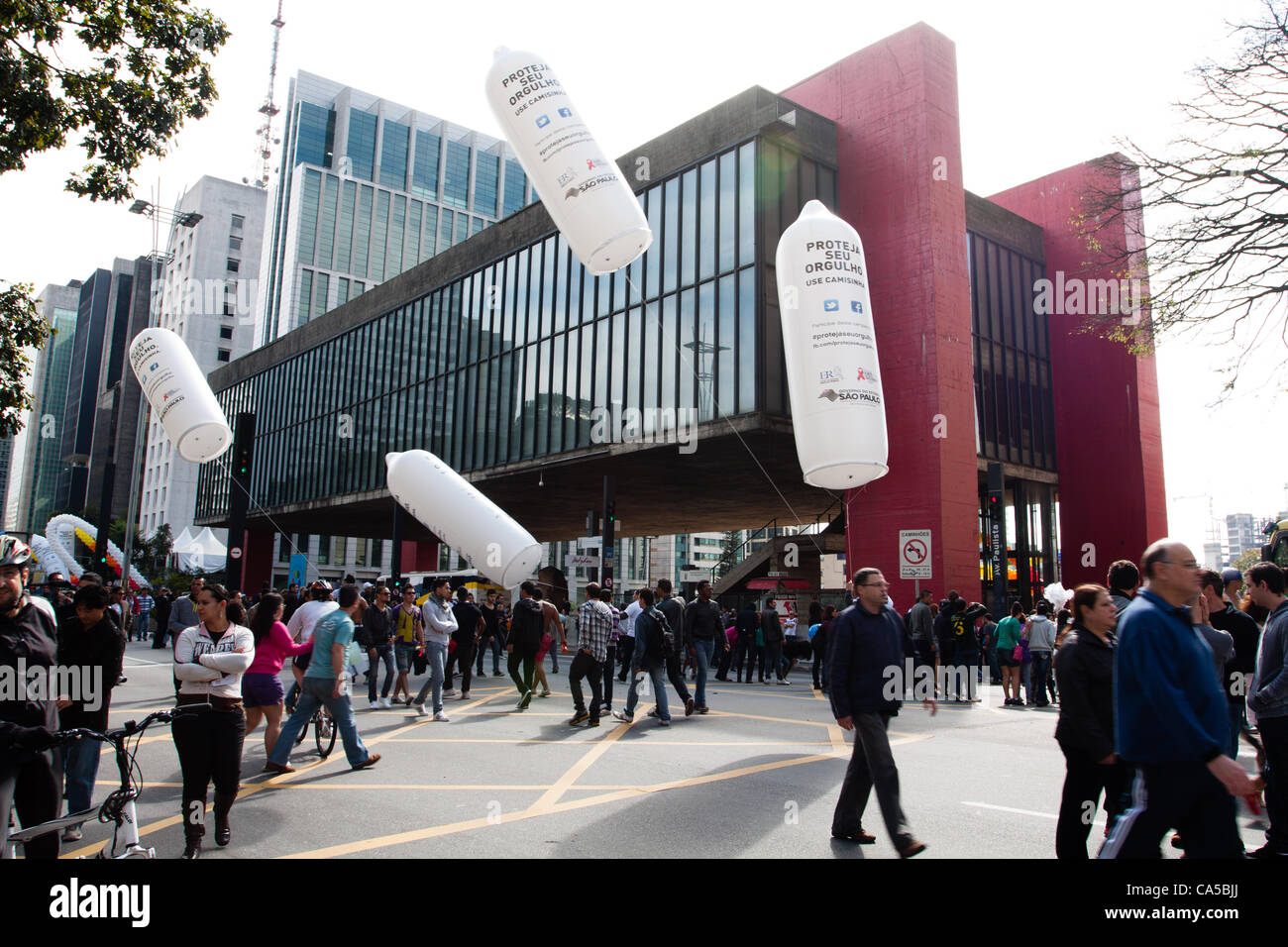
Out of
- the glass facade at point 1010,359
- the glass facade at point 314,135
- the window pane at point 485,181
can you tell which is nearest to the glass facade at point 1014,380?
the glass facade at point 1010,359

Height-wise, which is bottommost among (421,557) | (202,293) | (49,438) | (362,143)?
(421,557)

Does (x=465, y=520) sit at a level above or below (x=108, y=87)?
below

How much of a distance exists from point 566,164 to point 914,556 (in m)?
11.6

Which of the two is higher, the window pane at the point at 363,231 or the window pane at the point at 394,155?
the window pane at the point at 394,155

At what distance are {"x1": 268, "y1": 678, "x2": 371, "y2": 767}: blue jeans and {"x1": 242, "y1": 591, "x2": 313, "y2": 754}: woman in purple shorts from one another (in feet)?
0.53

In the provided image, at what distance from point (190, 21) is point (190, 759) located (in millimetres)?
9748

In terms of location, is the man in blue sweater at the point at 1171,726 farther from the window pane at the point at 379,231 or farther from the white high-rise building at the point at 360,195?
the window pane at the point at 379,231

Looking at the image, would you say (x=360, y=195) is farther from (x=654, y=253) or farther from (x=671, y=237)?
(x=671, y=237)

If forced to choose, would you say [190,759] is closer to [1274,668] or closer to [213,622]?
[213,622]

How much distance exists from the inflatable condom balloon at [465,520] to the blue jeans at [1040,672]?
9.94 m

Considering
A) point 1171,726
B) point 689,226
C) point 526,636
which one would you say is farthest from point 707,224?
point 1171,726

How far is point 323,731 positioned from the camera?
9.25 meters

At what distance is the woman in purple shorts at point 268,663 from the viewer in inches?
306
